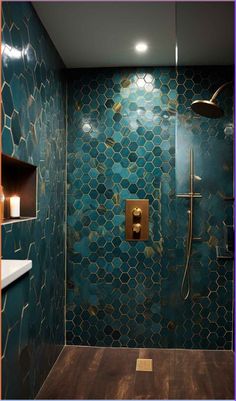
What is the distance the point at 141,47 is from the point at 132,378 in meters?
2.48

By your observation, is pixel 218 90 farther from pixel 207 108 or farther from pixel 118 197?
pixel 118 197

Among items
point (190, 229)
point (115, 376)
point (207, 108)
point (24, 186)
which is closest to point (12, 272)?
point (190, 229)

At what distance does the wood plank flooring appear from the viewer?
84.7 inches

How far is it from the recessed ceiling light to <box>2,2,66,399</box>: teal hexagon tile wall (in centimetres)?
65

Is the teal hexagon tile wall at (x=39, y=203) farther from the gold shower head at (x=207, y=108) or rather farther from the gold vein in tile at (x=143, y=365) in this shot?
the gold shower head at (x=207, y=108)

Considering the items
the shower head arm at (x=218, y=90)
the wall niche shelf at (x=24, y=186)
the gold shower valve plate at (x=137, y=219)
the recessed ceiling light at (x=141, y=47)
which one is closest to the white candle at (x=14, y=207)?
the wall niche shelf at (x=24, y=186)

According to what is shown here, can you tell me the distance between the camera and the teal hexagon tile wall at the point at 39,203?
4.14 feet

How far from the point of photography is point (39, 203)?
2.45 m

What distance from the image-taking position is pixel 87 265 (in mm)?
3219

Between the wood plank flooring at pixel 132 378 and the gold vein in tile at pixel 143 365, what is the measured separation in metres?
0.04

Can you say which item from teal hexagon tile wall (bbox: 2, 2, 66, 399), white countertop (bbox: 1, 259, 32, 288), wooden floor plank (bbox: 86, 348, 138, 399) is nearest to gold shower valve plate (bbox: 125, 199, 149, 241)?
teal hexagon tile wall (bbox: 2, 2, 66, 399)

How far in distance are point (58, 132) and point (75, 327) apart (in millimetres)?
1711

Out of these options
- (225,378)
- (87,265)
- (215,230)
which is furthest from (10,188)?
(225,378)

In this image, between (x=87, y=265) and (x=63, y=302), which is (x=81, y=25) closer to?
(x=87, y=265)
